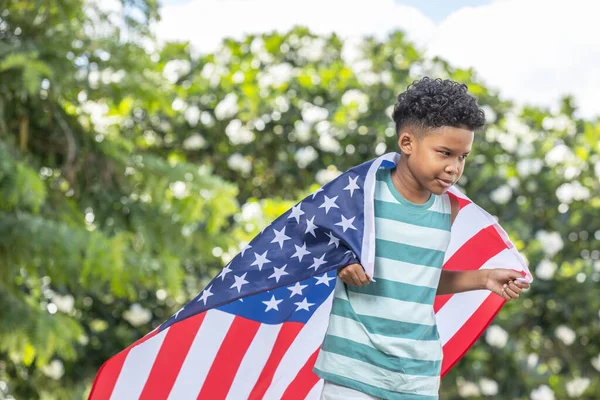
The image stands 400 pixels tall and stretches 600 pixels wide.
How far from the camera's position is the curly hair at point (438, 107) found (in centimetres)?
210

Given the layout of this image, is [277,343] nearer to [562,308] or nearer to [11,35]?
[11,35]

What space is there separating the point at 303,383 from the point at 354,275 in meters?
0.46

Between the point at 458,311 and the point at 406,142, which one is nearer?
the point at 406,142

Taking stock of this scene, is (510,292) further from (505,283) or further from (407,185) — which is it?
(407,185)

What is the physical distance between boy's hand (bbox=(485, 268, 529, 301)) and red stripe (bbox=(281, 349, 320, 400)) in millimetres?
481

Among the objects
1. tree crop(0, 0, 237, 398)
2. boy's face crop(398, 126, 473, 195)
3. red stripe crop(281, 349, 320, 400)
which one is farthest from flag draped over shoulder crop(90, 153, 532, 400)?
tree crop(0, 0, 237, 398)

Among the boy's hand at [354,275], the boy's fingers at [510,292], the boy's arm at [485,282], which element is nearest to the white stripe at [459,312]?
the boy's arm at [485,282]

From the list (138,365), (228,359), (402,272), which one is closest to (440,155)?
(402,272)

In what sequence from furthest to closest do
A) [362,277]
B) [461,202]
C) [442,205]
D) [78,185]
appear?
1. [78,185]
2. [461,202]
3. [442,205]
4. [362,277]

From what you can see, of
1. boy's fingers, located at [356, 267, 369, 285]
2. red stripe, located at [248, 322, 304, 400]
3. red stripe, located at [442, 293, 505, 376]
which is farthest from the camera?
red stripe, located at [442, 293, 505, 376]

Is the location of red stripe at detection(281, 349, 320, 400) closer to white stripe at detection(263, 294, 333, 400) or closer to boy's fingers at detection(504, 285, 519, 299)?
white stripe at detection(263, 294, 333, 400)

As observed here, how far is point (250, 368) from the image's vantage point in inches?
98.4

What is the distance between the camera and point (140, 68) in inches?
173

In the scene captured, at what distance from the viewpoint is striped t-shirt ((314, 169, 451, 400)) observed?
2.11 meters
